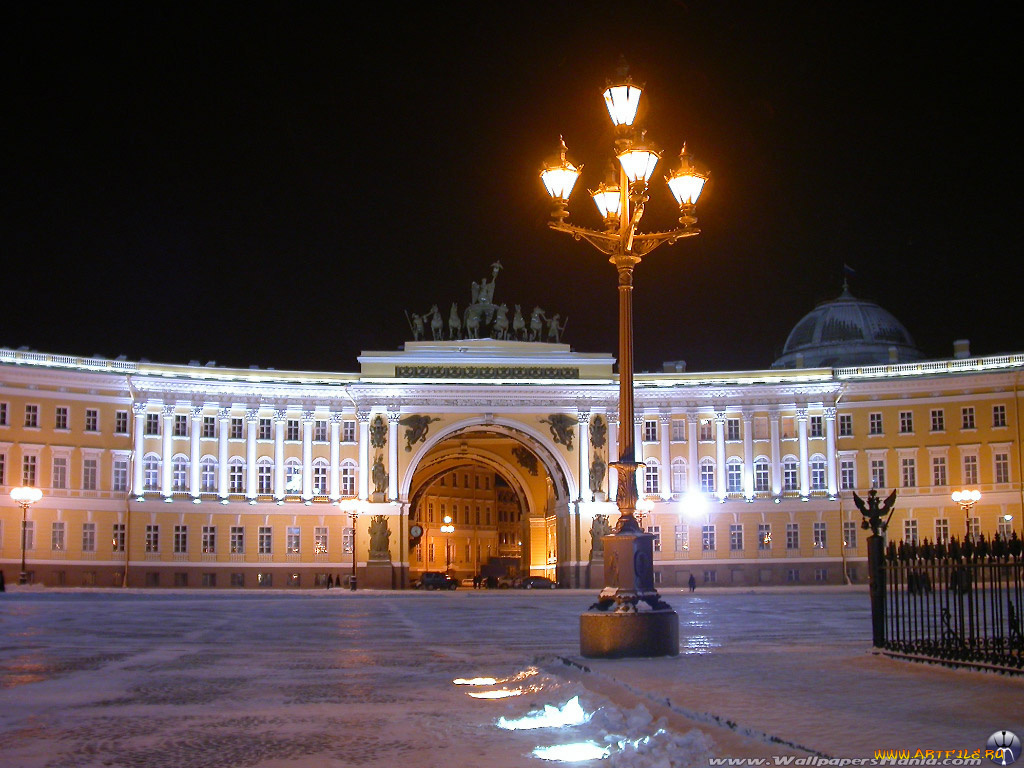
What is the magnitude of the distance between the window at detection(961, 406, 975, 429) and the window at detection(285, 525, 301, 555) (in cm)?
3759

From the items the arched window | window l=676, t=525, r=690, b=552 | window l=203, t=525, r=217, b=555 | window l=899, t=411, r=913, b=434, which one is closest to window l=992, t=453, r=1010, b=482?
window l=899, t=411, r=913, b=434

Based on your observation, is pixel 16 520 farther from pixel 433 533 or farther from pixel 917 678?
pixel 917 678

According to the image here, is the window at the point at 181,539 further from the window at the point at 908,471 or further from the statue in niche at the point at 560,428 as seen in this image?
the window at the point at 908,471

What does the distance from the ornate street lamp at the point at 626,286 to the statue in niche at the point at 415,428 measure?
51.0 m

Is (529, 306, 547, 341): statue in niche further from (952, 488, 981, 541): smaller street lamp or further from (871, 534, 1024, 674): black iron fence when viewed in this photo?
(871, 534, 1024, 674): black iron fence

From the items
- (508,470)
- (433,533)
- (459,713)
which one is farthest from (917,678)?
(433,533)

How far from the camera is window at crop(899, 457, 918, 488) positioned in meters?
69.9

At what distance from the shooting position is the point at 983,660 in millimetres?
15758

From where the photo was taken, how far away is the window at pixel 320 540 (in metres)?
69.1

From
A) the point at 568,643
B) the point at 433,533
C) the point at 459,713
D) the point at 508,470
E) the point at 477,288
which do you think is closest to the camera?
the point at 459,713

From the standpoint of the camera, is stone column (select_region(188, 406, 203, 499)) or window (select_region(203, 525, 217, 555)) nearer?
window (select_region(203, 525, 217, 555))

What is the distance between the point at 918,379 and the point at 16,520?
49.0 m

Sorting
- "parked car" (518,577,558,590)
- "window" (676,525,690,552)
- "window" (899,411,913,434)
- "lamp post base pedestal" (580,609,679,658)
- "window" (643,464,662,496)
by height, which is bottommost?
"parked car" (518,577,558,590)

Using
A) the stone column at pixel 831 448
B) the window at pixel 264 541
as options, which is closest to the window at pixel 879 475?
the stone column at pixel 831 448
